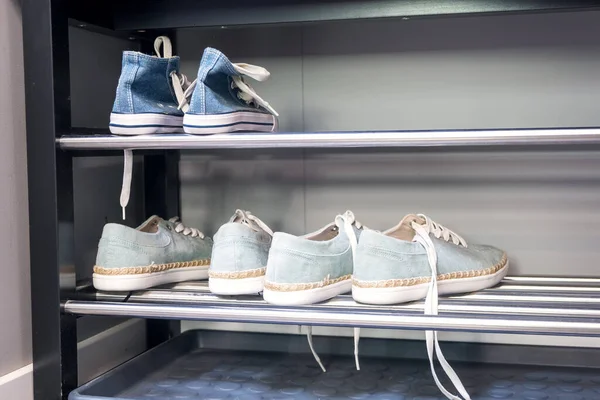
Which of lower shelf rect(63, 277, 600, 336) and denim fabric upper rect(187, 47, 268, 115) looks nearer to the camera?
lower shelf rect(63, 277, 600, 336)

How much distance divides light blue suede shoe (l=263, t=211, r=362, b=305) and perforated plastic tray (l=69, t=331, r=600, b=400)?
204 millimetres

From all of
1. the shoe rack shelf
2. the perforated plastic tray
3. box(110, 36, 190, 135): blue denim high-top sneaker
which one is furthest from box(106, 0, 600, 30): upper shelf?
the perforated plastic tray

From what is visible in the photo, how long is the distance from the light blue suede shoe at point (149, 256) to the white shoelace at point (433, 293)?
43 centimetres

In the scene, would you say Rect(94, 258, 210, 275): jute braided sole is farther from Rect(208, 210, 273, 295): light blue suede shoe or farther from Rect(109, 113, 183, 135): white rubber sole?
Rect(109, 113, 183, 135): white rubber sole

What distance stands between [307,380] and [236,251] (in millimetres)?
303

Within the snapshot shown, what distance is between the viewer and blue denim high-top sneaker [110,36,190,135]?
50.2 inches

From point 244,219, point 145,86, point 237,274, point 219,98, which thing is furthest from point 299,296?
point 145,86

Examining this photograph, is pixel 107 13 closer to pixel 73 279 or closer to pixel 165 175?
pixel 165 175

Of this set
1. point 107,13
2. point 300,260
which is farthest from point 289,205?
point 107,13

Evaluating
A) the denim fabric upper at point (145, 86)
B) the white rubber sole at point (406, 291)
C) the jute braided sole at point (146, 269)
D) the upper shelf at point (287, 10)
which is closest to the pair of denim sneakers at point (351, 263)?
the white rubber sole at point (406, 291)

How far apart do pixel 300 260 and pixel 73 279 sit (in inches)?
16.0

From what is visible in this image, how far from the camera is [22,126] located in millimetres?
1292

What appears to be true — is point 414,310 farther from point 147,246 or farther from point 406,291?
point 147,246

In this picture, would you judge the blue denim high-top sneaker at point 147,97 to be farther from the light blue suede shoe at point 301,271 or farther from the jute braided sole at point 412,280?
the jute braided sole at point 412,280
